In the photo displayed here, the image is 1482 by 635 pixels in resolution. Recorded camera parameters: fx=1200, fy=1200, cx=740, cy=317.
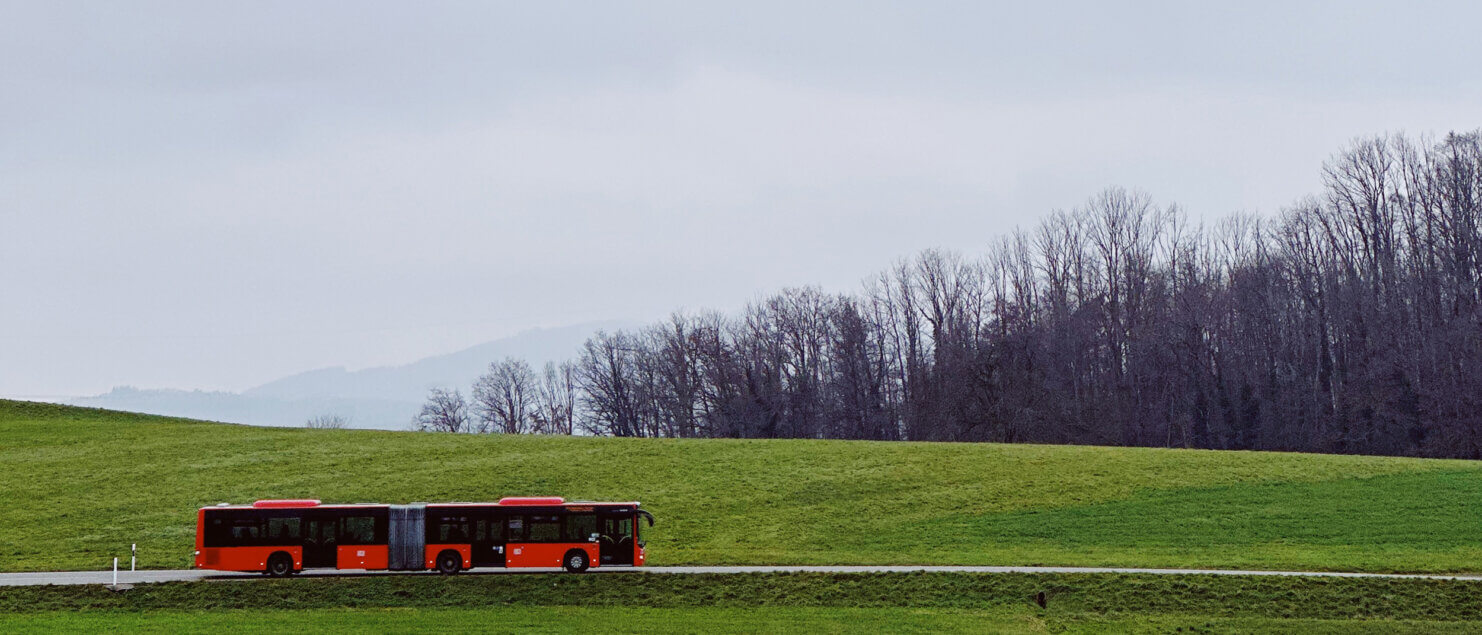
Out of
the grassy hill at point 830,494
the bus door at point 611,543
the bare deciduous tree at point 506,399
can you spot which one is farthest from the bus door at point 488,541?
the bare deciduous tree at point 506,399

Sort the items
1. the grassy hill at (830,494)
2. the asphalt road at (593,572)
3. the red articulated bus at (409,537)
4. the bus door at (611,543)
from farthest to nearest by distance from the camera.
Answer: the grassy hill at (830,494)
the bus door at (611,543)
the red articulated bus at (409,537)
the asphalt road at (593,572)

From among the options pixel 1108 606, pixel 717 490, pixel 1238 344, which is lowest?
pixel 1108 606

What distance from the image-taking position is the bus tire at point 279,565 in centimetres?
3753

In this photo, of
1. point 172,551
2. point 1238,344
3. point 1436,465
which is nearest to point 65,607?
point 172,551

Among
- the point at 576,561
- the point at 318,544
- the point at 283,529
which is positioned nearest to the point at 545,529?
the point at 576,561

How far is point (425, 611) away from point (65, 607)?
9768 millimetres

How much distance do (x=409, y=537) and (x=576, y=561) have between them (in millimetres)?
5307

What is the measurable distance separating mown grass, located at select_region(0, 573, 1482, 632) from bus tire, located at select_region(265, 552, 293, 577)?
5.90 feet

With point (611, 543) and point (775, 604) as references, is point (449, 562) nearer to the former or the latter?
point (611, 543)

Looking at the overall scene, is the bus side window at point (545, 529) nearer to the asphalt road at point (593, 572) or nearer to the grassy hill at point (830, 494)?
the asphalt road at point (593, 572)

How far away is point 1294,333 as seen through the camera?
91.5 metres

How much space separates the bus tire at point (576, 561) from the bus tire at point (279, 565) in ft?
27.8

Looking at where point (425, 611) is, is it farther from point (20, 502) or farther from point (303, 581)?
point (20, 502)

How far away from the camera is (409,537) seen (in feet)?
124
